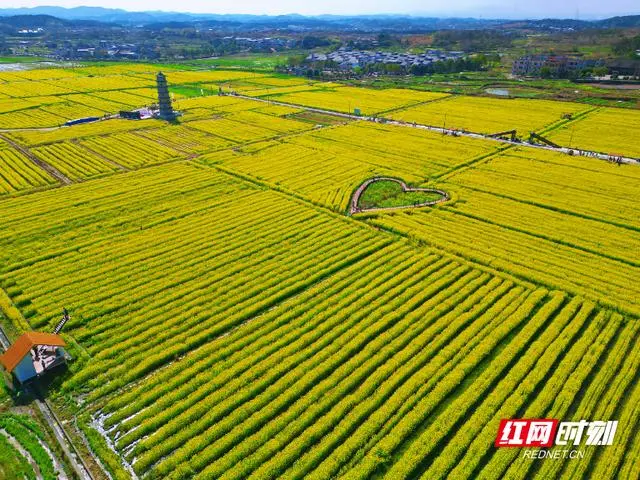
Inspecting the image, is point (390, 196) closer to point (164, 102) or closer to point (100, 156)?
point (100, 156)

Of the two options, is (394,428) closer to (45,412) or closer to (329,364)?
(329,364)

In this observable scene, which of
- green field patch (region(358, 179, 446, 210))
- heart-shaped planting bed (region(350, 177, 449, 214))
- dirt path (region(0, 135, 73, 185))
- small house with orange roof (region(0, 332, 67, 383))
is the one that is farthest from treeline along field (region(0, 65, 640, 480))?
green field patch (region(358, 179, 446, 210))

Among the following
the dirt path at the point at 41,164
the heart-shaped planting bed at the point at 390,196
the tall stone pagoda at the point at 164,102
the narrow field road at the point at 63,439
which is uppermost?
the tall stone pagoda at the point at 164,102

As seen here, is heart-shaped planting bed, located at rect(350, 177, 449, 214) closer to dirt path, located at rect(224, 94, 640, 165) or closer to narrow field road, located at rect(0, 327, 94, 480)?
dirt path, located at rect(224, 94, 640, 165)

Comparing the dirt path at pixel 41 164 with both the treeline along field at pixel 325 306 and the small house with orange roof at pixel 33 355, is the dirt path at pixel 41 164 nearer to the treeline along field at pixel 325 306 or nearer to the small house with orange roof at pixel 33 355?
the treeline along field at pixel 325 306

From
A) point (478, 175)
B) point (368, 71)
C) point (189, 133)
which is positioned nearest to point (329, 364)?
point (478, 175)

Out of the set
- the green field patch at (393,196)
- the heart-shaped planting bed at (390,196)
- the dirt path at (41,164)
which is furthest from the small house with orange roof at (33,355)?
the dirt path at (41,164)

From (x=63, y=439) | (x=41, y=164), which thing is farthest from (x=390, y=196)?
(x=41, y=164)
